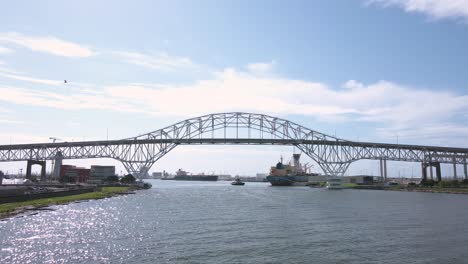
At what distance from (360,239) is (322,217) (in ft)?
42.6

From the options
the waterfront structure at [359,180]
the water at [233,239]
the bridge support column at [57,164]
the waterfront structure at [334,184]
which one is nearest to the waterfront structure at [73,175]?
the bridge support column at [57,164]

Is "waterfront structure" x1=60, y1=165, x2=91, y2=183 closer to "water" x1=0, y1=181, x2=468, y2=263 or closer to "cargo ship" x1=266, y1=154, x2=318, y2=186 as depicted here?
"cargo ship" x1=266, y1=154, x2=318, y2=186

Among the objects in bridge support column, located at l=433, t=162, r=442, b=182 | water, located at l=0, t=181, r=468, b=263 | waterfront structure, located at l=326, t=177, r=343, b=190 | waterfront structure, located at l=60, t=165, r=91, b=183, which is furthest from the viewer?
bridge support column, located at l=433, t=162, r=442, b=182

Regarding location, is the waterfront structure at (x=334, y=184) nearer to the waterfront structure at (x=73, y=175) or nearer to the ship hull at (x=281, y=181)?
the ship hull at (x=281, y=181)

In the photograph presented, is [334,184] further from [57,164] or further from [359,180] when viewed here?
[57,164]

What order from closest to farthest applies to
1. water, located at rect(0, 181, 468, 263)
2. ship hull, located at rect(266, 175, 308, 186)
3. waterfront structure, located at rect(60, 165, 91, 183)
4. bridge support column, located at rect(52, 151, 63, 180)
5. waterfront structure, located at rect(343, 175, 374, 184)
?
water, located at rect(0, 181, 468, 263) < waterfront structure, located at rect(60, 165, 91, 183) < bridge support column, located at rect(52, 151, 63, 180) < waterfront structure, located at rect(343, 175, 374, 184) < ship hull, located at rect(266, 175, 308, 186)

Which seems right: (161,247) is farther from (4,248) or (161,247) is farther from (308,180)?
(308,180)

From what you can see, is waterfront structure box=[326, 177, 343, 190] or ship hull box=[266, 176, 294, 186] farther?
ship hull box=[266, 176, 294, 186]

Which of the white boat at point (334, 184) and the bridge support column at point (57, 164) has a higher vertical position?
the bridge support column at point (57, 164)

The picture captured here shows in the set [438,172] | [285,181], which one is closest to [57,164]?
[285,181]

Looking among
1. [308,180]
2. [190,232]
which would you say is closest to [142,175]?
[308,180]

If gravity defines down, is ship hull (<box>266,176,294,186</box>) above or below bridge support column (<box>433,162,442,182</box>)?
below

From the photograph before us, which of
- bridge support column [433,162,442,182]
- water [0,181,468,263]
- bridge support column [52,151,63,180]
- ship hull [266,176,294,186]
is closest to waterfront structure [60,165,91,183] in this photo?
bridge support column [52,151,63,180]

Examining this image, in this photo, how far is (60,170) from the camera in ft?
440
